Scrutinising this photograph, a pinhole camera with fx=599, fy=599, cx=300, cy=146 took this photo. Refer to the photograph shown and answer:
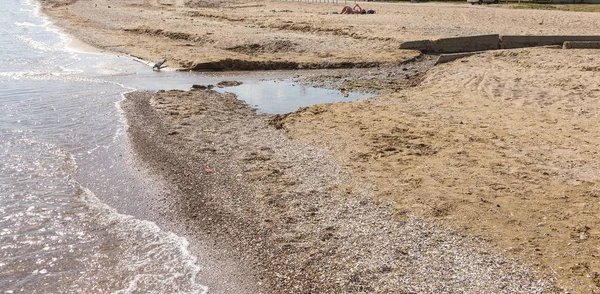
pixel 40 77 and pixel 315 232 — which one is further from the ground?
pixel 315 232

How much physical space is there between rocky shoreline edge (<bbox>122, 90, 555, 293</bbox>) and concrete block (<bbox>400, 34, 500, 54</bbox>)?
1160 cm

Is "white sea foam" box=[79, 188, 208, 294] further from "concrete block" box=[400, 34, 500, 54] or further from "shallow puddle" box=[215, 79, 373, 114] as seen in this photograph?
"concrete block" box=[400, 34, 500, 54]

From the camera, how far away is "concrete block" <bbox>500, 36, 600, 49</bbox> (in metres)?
20.4

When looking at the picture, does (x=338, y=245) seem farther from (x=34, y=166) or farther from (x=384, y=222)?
(x=34, y=166)

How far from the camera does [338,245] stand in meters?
6.88

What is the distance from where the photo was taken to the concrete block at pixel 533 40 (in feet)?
67.0

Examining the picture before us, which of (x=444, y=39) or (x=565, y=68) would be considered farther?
(x=444, y=39)

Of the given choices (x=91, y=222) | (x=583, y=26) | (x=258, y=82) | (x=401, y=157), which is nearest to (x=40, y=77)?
(x=258, y=82)

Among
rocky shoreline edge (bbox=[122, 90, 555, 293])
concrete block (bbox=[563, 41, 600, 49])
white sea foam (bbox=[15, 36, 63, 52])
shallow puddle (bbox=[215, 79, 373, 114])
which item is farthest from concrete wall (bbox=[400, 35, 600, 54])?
white sea foam (bbox=[15, 36, 63, 52])

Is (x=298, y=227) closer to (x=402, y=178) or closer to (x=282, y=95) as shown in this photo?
(x=402, y=178)

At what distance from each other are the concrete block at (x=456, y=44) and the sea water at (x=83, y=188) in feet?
21.0

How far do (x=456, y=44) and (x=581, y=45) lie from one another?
4.15 metres

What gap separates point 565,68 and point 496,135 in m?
6.38

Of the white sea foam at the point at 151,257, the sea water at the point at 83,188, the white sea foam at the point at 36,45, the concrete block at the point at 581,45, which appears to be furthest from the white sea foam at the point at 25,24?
the white sea foam at the point at 151,257
